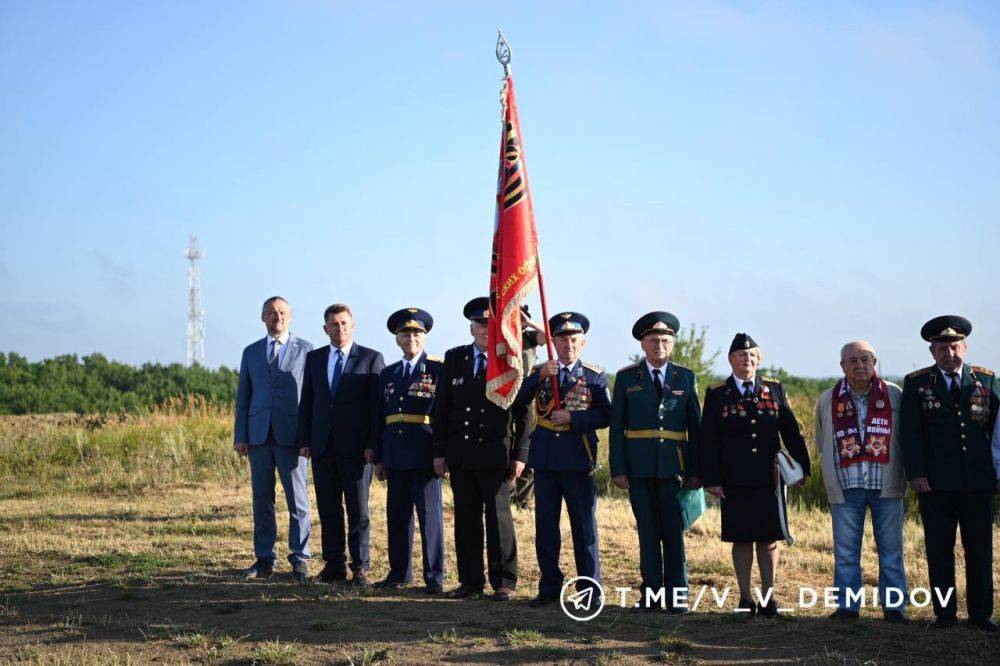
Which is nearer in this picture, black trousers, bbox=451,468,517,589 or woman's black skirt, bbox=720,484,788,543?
woman's black skirt, bbox=720,484,788,543

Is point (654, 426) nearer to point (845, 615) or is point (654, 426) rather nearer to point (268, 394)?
point (845, 615)

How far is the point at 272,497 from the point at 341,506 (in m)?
0.72

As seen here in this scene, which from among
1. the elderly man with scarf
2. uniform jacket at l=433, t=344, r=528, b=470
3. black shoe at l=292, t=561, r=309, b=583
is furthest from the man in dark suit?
the elderly man with scarf

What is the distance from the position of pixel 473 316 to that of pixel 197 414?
37.5ft

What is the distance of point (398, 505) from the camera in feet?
26.5

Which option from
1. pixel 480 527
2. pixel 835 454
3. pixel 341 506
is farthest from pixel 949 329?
pixel 341 506

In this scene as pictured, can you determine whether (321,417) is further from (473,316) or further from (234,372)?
(234,372)

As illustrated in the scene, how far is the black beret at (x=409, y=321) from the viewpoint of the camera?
8148mm

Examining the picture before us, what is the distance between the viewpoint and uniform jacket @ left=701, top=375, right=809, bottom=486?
22.7 ft

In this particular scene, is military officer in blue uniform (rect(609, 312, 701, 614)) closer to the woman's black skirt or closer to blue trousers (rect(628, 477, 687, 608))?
blue trousers (rect(628, 477, 687, 608))

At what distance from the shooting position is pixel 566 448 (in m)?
7.32

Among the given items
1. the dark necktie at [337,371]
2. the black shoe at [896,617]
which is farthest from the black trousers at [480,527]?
the black shoe at [896,617]

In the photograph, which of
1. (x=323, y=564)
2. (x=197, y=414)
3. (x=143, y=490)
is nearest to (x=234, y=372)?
(x=197, y=414)

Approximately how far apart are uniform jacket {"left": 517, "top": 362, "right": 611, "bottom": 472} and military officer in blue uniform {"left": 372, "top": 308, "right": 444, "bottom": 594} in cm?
85
